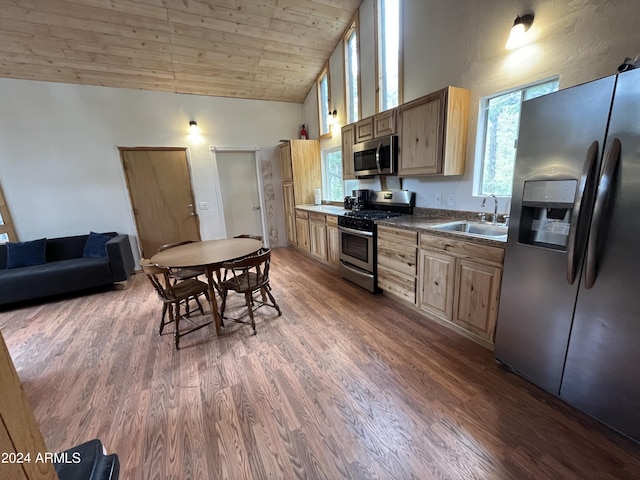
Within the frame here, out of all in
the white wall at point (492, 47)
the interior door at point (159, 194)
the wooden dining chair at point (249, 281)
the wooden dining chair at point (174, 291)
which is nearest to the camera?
the white wall at point (492, 47)

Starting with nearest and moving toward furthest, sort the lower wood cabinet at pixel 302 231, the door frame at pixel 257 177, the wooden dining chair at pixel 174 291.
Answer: the wooden dining chair at pixel 174 291 < the lower wood cabinet at pixel 302 231 < the door frame at pixel 257 177

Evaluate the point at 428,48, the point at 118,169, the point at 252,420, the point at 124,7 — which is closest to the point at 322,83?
the point at 428,48

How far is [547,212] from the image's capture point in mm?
Answer: 1588

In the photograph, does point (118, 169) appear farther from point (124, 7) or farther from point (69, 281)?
point (124, 7)

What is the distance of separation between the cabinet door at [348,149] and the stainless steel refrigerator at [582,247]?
2.28m

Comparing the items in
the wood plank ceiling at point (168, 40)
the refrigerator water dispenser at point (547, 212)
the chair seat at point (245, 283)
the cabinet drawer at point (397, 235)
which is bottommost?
the chair seat at point (245, 283)

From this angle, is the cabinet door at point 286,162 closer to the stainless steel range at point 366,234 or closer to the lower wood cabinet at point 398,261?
the stainless steel range at point 366,234

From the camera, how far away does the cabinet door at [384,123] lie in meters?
2.94

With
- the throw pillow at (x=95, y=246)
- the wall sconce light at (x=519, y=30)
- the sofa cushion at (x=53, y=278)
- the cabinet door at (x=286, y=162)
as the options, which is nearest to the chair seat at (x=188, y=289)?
the sofa cushion at (x=53, y=278)

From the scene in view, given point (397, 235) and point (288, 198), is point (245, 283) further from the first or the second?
point (288, 198)

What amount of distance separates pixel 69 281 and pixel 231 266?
2.70 metres

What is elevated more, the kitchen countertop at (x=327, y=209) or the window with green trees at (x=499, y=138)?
the window with green trees at (x=499, y=138)

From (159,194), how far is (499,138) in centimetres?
483

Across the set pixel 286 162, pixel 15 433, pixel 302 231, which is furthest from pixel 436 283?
pixel 286 162
